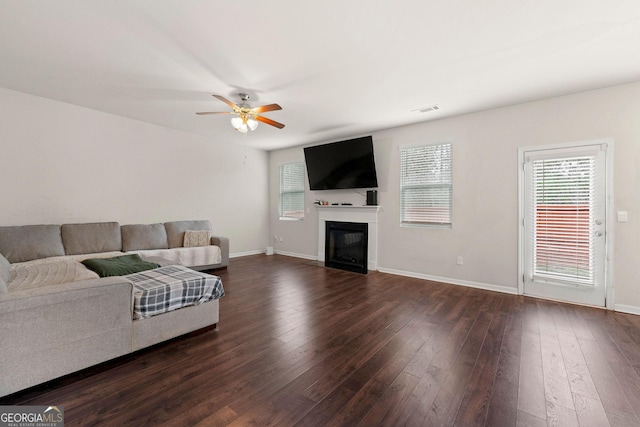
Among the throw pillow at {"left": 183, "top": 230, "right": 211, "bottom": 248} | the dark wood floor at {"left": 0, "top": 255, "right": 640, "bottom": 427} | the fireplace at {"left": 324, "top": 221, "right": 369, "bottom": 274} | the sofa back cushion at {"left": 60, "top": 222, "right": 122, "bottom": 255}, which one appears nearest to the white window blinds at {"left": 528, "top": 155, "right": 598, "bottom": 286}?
the dark wood floor at {"left": 0, "top": 255, "right": 640, "bottom": 427}

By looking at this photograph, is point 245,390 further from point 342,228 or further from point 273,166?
point 273,166

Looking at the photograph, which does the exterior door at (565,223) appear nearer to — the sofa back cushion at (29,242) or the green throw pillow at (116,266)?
the green throw pillow at (116,266)

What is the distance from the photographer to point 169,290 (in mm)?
2297

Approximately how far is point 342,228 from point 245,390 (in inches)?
163

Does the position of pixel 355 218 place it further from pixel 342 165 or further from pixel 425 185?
pixel 425 185

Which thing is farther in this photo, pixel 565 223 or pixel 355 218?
pixel 355 218

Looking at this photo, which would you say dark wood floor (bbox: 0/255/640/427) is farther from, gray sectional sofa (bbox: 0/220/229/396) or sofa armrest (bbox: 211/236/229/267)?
sofa armrest (bbox: 211/236/229/267)

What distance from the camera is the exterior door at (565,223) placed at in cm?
329

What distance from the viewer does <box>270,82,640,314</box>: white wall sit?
316 centimetres

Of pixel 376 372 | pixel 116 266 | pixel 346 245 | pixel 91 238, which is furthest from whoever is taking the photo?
pixel 346 245

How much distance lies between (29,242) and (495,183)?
658cm

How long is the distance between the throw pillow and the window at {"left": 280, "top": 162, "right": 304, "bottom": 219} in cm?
227

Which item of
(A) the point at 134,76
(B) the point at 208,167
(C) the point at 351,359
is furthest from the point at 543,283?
(B) the point at 208,167

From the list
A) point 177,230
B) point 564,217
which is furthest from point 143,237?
point 564,217
